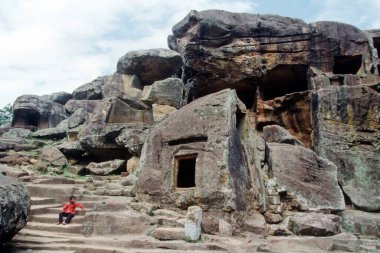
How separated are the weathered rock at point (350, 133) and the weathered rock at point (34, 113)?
61.6 ft

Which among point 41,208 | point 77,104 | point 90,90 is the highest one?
point 90,90

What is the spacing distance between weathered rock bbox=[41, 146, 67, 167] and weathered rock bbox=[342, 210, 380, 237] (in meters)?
12.7

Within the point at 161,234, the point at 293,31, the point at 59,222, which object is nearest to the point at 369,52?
the point at 293,31

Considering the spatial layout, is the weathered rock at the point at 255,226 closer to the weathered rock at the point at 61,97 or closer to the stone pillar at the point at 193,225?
the stone pillar at the point at 193,225

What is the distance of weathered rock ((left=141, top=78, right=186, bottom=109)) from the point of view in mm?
18125

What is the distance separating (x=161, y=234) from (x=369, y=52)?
17083 mm

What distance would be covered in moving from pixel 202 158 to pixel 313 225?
3366mm

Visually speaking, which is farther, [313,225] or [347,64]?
[347,64]

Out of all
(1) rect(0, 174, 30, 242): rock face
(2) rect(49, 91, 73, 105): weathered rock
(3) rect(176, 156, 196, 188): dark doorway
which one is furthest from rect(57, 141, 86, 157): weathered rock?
(2) rect(49, 91, 73, 105): weathered rock

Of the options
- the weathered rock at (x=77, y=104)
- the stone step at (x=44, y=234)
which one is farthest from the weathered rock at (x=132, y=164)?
the weathered rock at (x=77, y=104)

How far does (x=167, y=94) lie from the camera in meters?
18.2

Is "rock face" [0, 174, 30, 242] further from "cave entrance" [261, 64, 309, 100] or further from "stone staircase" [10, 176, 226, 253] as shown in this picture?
"cave entrance" [261, 64, 309, 100]

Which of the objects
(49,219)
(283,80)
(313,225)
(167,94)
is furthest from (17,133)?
(313,225)

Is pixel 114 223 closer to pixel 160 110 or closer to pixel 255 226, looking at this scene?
pixel 255 226
